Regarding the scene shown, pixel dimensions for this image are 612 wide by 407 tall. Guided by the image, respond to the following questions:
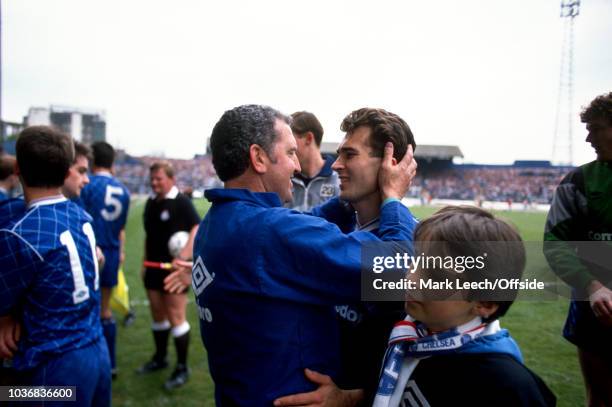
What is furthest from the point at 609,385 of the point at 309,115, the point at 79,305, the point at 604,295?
the point at 79,305

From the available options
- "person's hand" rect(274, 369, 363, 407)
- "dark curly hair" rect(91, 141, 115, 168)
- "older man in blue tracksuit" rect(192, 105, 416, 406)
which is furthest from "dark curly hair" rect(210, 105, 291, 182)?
"dark curly hair" rect(91, 141, 115, 168)

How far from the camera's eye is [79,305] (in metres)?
2.38

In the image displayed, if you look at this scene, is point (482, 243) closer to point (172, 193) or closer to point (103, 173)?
point (172, 193)

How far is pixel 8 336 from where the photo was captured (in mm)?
2213

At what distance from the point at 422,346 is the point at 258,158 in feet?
2.90

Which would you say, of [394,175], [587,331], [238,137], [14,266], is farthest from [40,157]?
[587,331]

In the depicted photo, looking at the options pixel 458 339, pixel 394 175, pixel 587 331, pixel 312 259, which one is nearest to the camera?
pixel 458 339

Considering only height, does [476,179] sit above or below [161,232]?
above

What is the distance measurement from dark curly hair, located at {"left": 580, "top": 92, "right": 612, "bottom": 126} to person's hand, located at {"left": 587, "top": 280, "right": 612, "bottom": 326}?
0.85 m

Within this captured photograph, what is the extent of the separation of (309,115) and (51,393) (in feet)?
8.60

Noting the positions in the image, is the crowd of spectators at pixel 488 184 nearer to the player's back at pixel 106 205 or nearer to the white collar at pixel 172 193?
the white collar at pixel 172 193

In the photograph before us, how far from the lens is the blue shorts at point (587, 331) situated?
2342 mm

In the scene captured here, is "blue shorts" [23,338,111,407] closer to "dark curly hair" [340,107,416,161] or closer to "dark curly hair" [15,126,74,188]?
"dark curly hair" [15,126,74,188]

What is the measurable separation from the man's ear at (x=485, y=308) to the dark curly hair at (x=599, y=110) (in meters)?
1.24
